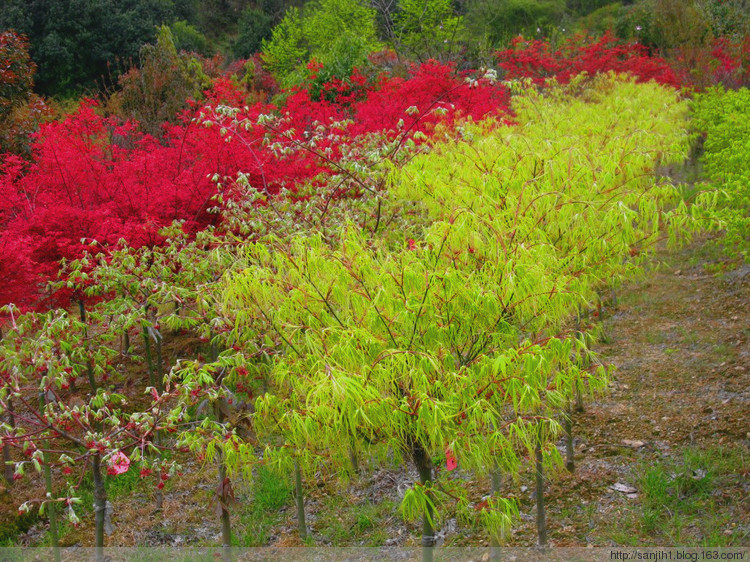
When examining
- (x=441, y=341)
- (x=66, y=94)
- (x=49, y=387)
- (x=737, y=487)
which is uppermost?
(x=66, y=94)

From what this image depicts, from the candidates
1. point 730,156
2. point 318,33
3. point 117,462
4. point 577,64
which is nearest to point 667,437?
point 730,156

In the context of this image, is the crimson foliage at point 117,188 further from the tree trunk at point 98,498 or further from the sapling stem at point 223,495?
the tree trunk at point 98,498

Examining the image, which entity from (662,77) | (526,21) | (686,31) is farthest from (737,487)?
(526,21)

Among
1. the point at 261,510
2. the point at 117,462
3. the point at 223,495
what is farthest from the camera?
the point at 261,510

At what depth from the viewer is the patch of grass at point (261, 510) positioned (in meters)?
5.24

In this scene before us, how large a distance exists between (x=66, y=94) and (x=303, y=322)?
25156 mm

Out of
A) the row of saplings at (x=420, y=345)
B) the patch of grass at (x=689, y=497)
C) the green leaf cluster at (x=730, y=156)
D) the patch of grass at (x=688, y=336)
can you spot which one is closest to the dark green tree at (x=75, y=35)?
the green leaf cluster at (x=730, y=156)

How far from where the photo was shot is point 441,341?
3.33 meters

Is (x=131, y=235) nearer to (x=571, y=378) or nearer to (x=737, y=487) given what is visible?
(x=571, y=378)

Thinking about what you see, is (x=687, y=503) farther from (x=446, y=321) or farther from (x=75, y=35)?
(x=75, y=35)

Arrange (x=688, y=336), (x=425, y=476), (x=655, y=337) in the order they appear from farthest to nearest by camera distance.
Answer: (x=655, y=337), (x=688, y=336), (x=425, y=476)

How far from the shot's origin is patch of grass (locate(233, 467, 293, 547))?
5.24m

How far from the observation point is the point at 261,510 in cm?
559

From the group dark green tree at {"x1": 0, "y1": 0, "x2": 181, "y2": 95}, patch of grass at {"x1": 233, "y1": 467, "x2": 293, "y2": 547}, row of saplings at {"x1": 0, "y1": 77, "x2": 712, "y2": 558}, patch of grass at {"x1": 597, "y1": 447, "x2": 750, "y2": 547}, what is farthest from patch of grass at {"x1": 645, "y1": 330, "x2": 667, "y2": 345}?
dark green tree at {"x1": 0, "y1": 0, "x2": 181, "y2": 95}
